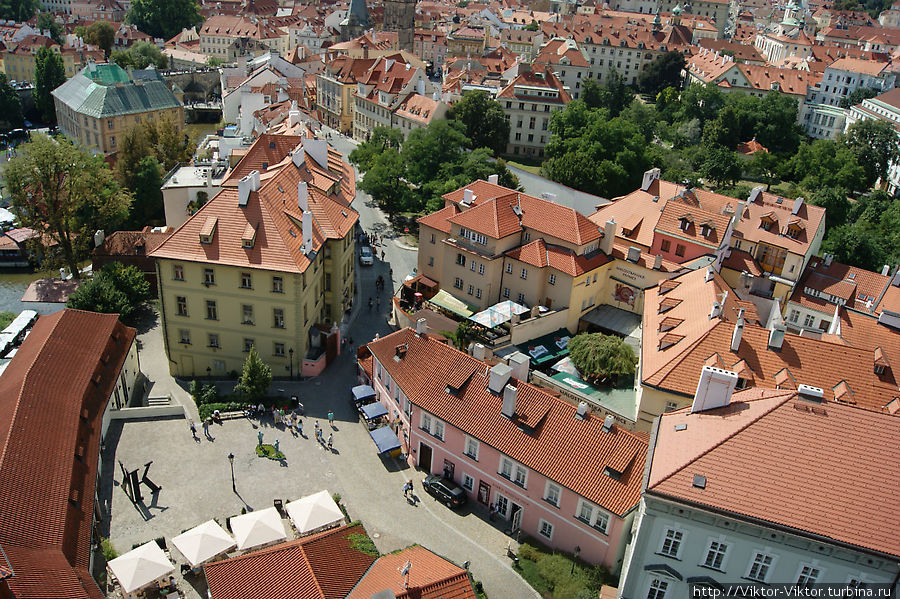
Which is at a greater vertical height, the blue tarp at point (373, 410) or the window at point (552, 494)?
the window at point (552, 494)

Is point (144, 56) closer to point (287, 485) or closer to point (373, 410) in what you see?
point (373, 410)

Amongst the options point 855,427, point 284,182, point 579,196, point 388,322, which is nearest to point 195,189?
point 284,182

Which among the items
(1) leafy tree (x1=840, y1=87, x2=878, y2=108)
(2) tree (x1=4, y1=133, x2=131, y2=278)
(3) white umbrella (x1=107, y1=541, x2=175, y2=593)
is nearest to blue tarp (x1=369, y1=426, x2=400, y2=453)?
(3) white umbrella (x1=107, y1=541, x2=175, y2=593)

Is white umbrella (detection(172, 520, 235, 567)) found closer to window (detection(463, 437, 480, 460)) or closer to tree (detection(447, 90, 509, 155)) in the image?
window (detection(463, 437, 480, 460))

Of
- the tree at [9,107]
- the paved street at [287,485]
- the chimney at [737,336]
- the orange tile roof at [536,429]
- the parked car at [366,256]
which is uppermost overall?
the chimney at [737,336]

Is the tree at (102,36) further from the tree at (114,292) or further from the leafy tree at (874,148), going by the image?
the leafy tree at (874,148)

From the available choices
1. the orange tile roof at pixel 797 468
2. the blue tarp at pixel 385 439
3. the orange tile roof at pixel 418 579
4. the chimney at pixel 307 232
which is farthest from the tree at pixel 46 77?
the orange tile roof at pixel 797 468

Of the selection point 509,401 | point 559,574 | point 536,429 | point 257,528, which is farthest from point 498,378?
point 257,528
